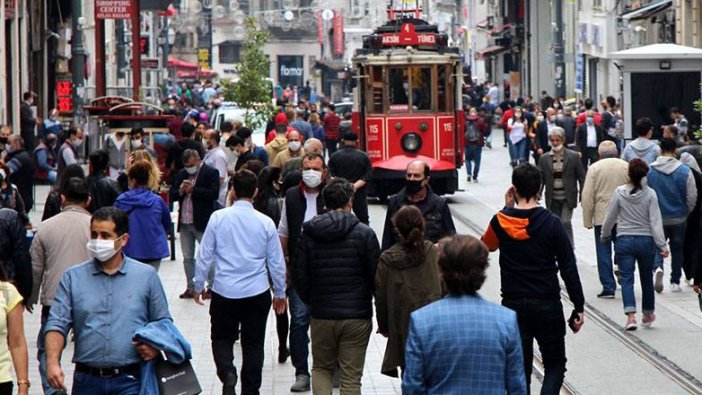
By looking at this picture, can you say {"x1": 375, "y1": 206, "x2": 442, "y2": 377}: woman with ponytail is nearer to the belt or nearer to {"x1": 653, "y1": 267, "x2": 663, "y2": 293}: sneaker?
the belt

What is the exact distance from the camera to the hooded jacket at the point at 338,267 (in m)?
10.7

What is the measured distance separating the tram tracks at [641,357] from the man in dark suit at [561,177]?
1.89 metres

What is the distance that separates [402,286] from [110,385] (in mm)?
2442

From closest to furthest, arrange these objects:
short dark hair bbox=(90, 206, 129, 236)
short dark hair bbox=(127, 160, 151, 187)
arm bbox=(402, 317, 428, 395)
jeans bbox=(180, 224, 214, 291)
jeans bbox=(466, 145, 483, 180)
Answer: arm bbox=(402, 317, 428, 395) < short dark hair bbox=(90, 206, 129, 236) < short dark hair bbox=(127, 160, 151, 187) < jeans bbox=(180, 224, 214, 291) < jeans bbox=(466, 145, 483, 180)

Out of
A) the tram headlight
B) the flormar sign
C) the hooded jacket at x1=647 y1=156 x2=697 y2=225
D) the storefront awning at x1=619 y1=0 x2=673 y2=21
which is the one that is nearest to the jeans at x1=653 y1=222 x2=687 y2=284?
the hooded jacket at x1=647 y1=156 x2=697 y2=225

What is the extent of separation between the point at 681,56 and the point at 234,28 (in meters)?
80.3

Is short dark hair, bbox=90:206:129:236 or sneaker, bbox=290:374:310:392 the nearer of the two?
short dark hair, bbox=90:206:129:236

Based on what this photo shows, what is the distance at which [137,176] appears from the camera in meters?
14.5

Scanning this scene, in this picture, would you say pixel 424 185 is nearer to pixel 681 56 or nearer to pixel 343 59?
pixel 681 56

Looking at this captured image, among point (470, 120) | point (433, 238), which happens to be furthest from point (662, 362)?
point (470, 120)

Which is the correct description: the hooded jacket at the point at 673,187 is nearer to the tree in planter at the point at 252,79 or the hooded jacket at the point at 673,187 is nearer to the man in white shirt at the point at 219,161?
the man in white shirt at the point at 219,161

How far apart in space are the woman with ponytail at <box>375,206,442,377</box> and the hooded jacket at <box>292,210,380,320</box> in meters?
0.30

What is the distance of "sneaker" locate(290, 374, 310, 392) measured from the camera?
41.1 feet

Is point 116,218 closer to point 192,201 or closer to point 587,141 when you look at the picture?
point 192,201
